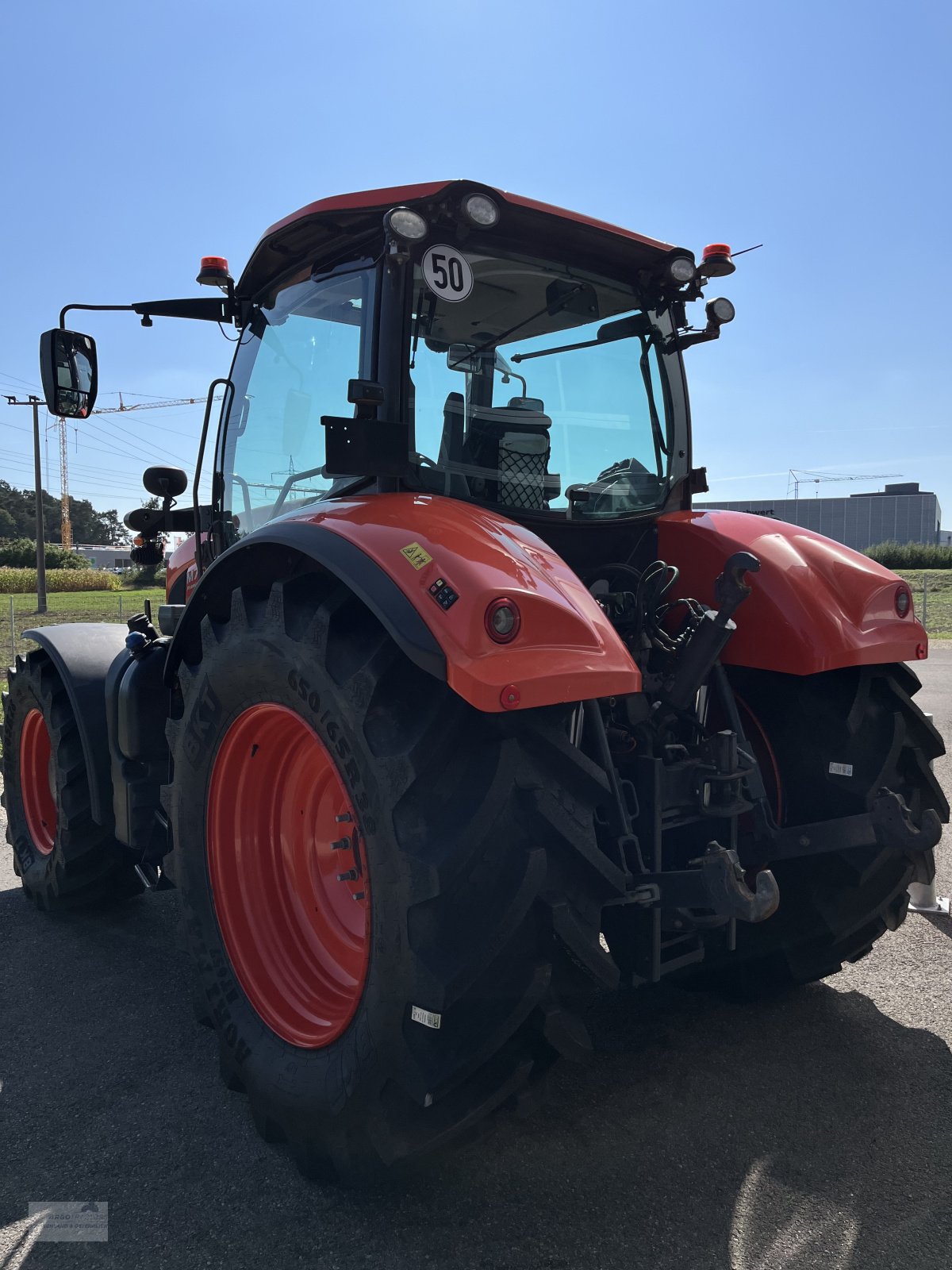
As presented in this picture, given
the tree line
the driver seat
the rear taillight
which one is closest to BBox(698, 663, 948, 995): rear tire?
the driver seat

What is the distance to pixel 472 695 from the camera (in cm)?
171

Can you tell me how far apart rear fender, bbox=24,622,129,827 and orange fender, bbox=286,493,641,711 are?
5.88 feet

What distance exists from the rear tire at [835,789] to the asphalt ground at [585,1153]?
0.24m

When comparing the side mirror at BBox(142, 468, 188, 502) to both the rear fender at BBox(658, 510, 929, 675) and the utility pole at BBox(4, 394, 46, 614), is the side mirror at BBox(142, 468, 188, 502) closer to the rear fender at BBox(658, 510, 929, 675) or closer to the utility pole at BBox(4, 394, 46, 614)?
the rear fender at BBox(658, 510, 929, 675)

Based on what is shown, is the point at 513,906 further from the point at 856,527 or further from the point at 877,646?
the point at 856,527

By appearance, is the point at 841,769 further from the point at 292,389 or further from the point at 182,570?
the point at 182,570

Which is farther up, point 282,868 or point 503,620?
point 503,620

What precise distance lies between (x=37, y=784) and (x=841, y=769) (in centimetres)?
333

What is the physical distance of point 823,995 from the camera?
294 centimetres

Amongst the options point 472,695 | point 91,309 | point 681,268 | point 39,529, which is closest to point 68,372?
point 91,309

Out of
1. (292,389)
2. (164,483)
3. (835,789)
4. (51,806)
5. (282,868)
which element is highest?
(292,389)

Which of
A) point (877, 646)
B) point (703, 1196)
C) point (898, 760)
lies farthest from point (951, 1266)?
point (877, 646)

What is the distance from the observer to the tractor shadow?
1.84 metres

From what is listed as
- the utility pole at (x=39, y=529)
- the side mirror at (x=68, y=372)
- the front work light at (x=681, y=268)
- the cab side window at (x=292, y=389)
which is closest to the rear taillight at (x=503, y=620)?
the cab side window at (x=292, y=389)
